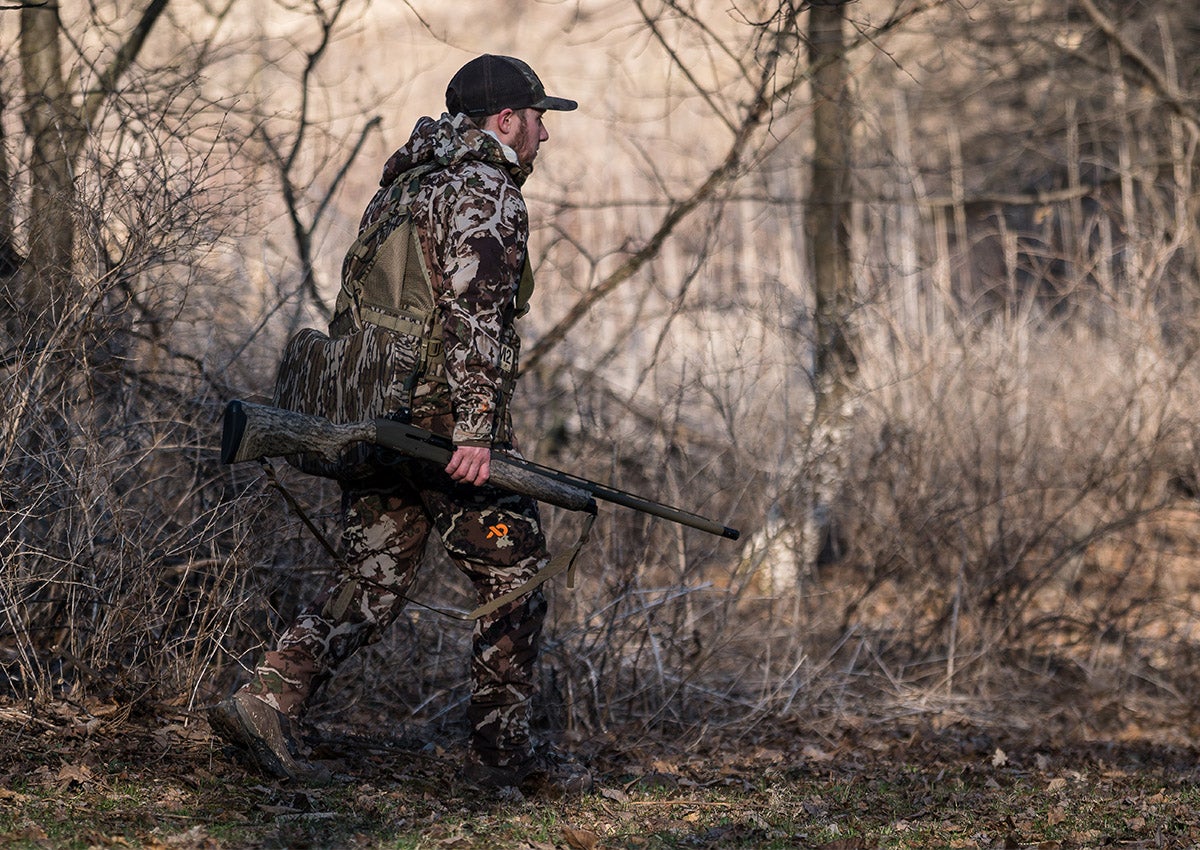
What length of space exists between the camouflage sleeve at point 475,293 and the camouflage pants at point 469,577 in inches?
12.8

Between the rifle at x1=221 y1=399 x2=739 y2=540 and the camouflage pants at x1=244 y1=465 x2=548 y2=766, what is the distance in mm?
153

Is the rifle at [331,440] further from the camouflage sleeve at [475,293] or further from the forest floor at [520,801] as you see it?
the forest floor at [520,801]

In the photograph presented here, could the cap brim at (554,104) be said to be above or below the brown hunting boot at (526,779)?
above

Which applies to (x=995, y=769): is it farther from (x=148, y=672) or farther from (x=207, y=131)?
(x=207, y=131)

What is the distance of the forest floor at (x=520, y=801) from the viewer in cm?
362

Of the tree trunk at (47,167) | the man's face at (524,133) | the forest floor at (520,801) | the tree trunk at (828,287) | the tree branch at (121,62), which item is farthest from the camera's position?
the tree trunk at (828,287)

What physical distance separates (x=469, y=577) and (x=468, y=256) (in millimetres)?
1056

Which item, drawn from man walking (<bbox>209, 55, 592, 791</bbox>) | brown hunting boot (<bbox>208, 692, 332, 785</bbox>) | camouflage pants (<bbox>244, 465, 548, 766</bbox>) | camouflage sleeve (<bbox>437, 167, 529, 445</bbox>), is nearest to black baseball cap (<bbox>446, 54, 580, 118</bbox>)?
man walking (<bbox>209, 55, 592, 791</bbox>)

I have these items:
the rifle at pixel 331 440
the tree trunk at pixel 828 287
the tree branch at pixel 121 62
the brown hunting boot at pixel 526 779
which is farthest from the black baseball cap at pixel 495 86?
the tree trunk at pixel 828 287

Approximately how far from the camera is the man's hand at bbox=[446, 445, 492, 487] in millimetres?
3895

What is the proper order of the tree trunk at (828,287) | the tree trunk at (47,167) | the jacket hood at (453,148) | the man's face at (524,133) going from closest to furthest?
the jacket hood at (453,148) → the man's face at (524,133) → the tree trunk at (47,167) → the tree trunk at (828,287)

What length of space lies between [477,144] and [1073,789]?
10.7 ft

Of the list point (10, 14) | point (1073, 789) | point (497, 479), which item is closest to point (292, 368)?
point (497, 479)

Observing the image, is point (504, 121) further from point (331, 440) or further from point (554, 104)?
point (331, 440)
